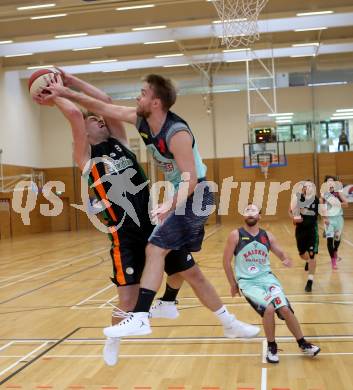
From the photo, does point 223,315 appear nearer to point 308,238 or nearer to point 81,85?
point 81,85

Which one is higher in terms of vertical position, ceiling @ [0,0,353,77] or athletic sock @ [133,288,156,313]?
ceiling @ [0,0,353,77]

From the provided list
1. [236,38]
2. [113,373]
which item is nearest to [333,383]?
[113,373]

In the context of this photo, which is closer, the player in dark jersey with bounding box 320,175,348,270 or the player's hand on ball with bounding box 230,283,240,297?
the player's hand on ball with bounding box 230,283,240,297

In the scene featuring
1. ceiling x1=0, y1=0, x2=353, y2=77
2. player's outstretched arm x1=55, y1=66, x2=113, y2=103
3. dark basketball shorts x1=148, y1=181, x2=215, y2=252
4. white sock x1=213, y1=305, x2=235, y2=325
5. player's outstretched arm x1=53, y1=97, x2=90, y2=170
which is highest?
ceiling x1=0, y1=0, x2=353, y2=77

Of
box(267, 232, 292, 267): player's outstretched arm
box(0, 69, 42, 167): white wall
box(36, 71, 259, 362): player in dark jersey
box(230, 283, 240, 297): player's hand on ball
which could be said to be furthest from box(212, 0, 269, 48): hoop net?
box(0, 69, 42, 167): white wall

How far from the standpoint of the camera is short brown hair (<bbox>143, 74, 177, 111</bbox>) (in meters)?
4.21

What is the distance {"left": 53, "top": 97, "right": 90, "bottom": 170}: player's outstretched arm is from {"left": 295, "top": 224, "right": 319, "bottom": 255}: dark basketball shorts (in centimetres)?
620

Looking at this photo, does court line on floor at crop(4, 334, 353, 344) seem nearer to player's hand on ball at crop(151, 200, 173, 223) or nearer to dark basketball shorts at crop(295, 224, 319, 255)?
player's hand on ball at crop(151, 200, 173, 223)

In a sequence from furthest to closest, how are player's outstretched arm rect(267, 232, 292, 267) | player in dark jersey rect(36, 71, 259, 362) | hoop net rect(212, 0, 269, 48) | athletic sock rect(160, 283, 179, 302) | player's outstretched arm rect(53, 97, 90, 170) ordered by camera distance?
hoop net rect(212, 0, 269, 48)
player's outstretched arm rect(267, 232, 292, 267)
athletic sock rect(160, 283, 179, 302)
player in dark jersey rect(36, 71, 259, 362)
player's outstretched arm rect(53, 97, 90, 170)

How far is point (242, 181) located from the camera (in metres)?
30.8

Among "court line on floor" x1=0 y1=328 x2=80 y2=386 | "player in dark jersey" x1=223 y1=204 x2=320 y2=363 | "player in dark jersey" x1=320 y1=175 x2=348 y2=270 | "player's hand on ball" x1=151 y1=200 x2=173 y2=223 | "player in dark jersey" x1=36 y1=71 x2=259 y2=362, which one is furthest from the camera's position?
"player in dark jersey" x1=320 y1=175 x2=348 y2=270

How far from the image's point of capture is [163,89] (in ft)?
13.8

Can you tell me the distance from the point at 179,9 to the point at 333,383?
17.9m

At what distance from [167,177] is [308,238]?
6.07 meters
